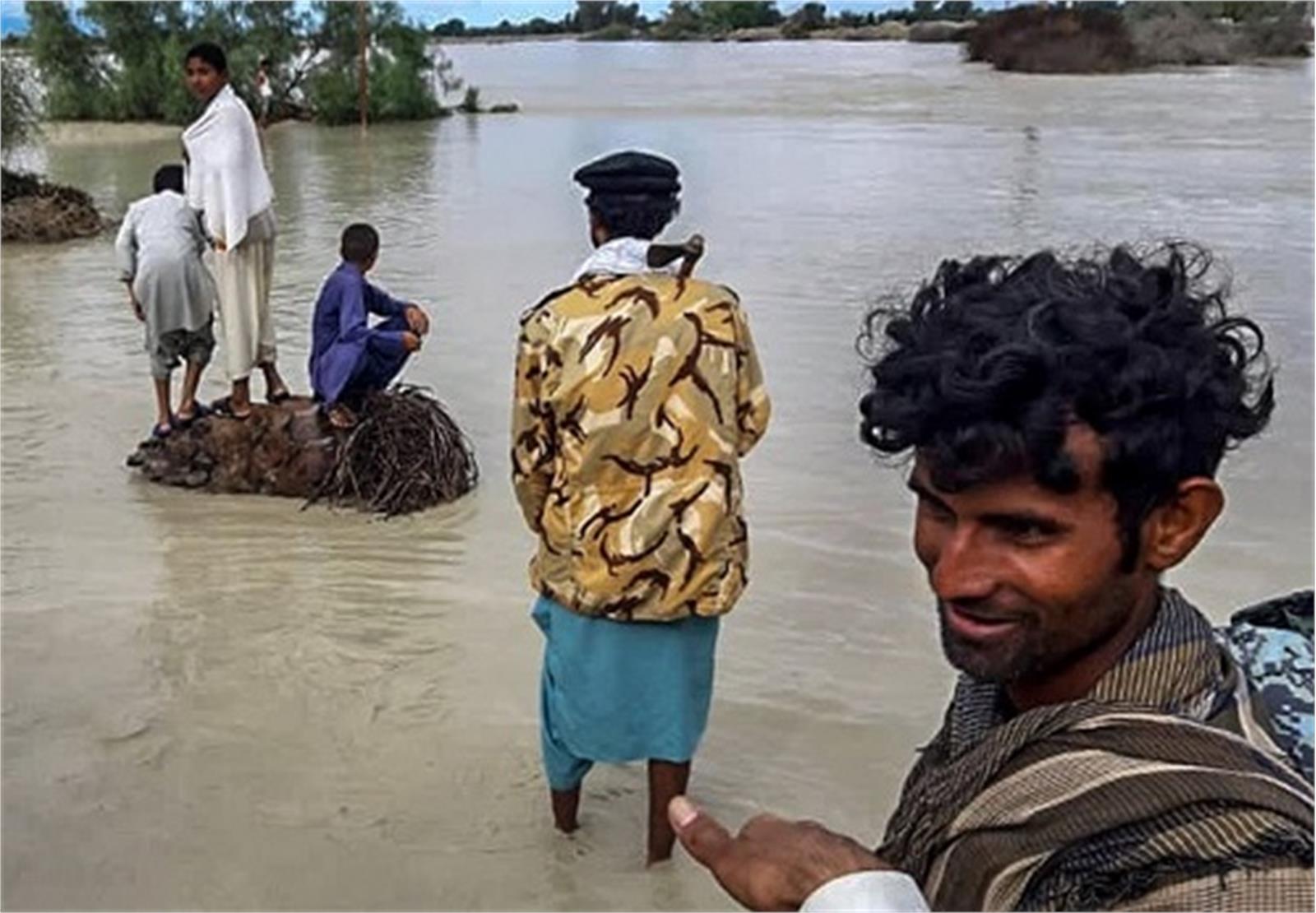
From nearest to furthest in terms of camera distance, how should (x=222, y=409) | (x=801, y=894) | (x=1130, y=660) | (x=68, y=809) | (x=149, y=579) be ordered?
(x=801, y=894) < (x=1130, y=660) < (x=68, y=809) < (x=149, y=579) < (x=222, y=409)

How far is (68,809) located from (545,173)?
60.4ft

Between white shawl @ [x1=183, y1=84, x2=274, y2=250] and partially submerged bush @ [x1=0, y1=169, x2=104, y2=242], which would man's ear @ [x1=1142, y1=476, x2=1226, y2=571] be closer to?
white shawl @ [x1=183, y1=84, x2=274, y2=250]

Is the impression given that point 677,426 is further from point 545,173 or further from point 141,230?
point 545,173

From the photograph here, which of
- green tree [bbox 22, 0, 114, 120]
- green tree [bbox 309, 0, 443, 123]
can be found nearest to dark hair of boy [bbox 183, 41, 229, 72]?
green tree [bbox 22, 0, 114, 120]

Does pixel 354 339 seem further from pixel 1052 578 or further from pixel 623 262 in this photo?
pixel 1052 578

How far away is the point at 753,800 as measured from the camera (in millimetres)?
3998

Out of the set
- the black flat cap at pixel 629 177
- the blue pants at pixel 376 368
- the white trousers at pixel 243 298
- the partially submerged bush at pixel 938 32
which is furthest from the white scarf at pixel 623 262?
the partially submerged bush at pixel 938 32

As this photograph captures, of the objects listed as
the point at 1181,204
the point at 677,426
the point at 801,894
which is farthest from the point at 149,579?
the point at 1181,204

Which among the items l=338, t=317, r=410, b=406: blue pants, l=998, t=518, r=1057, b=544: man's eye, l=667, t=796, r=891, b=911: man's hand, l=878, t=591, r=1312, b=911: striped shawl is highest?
l=998, t=518, r=1057, b=544: man's eye

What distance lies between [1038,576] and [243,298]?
571 centimetres

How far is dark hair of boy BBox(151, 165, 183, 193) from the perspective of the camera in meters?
6.70

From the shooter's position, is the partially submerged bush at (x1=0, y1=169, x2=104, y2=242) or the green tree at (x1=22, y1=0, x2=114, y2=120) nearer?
the partially submerged bush at (x1=0, y1=169, x2=104, y2=242)

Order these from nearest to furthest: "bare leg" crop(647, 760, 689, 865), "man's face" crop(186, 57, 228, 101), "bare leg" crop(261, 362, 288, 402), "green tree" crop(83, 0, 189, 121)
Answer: "bare leg" crop(647, 760, 689, 865)
"man's face" crop(186, 57, 228, 101)
"bare leg" crop(261, 362, 288, 402)
"green tree" crop(83, 0, 189, 121)

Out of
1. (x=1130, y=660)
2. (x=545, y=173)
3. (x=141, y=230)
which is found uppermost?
(x=1130, y=660)
